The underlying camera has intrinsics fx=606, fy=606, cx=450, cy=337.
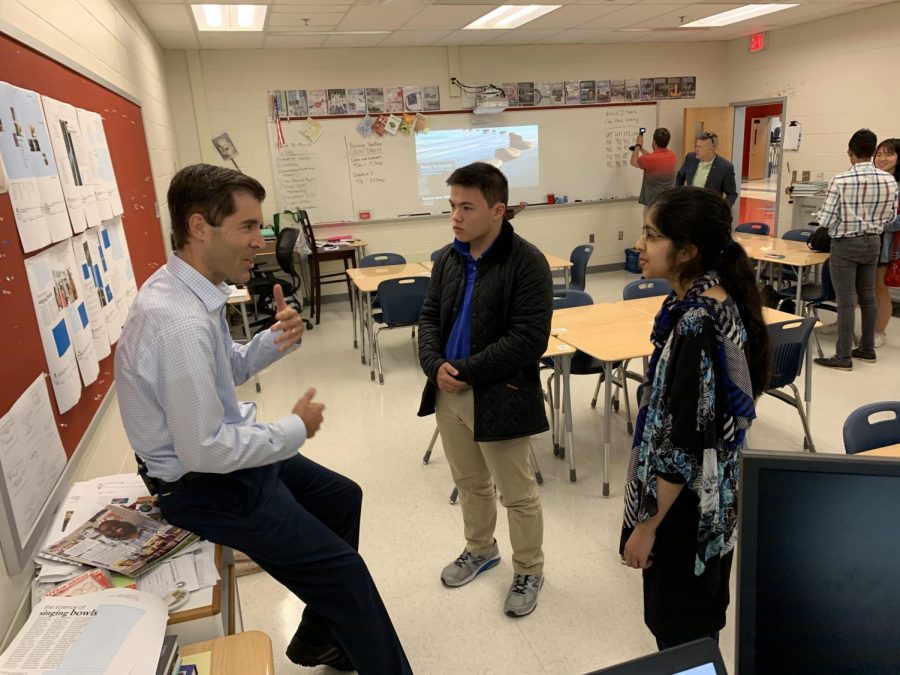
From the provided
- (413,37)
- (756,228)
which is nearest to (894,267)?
(756,228)

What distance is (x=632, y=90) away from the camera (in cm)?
796

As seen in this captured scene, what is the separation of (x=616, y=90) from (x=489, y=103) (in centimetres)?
189

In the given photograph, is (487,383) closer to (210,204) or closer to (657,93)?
(210,204)

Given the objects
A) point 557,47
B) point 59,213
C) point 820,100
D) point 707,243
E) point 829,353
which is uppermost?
point 557,47

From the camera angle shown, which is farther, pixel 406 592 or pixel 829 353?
pixel 829 353

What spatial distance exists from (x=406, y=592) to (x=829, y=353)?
4137mm

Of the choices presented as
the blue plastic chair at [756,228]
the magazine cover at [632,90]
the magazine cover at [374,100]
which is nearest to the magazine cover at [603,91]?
the magazine cover at [632,90]

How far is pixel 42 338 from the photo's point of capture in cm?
156

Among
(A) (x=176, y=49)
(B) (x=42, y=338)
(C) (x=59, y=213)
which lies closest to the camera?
(B) (x=42, y=338)

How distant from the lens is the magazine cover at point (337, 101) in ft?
22.9

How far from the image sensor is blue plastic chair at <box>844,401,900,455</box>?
72.8 inches

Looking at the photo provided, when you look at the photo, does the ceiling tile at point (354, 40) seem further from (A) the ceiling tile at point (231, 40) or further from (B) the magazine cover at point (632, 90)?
(B) the magazine cover at point (632, 90)

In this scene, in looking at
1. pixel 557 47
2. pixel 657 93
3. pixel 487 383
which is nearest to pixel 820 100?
pixel 657 93

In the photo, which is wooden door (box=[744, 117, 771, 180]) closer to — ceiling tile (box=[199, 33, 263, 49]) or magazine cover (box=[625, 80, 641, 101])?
magazine cover (box=[625, 80, 641, 101])
